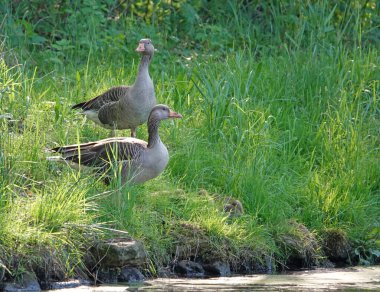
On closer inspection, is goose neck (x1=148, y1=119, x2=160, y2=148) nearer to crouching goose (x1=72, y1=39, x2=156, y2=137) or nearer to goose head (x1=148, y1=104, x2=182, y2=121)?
goose head (x1=148, y1=104, x2=182, y2=121)

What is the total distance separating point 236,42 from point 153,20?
125 centimetres

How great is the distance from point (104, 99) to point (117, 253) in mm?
2990

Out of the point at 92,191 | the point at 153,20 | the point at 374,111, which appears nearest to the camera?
the point at 92,191

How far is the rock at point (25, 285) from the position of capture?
7191mm

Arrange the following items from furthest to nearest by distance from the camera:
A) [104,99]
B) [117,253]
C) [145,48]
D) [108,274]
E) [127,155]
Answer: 1. [145,48]
2. [104,99]
3. [127,155]
4. [108,274]
5. [117,253]

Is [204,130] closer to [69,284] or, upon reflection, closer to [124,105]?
[124,105]

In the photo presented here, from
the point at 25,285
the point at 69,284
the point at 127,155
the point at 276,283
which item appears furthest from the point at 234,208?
the point at 25,285

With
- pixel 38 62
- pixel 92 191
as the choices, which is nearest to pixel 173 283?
pixel 92 191

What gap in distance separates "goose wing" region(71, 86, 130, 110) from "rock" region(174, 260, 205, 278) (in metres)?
2.56

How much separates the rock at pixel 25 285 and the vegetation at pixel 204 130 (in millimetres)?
78

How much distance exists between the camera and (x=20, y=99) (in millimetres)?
9719

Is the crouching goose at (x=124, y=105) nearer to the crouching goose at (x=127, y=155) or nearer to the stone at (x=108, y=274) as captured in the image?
the crouching goose at (x=127, y=155)

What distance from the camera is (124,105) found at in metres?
10.1

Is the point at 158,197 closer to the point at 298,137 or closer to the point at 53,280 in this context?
the point at 53,280
